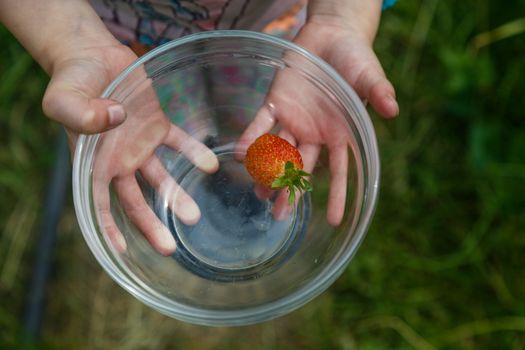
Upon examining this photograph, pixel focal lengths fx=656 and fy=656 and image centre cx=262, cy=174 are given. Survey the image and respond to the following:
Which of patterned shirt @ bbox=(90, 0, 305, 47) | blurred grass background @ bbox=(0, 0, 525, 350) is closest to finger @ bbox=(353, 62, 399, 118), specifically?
patterned shirt @ bbox=(90, 0, 305, 47)

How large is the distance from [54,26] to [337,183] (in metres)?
0.45

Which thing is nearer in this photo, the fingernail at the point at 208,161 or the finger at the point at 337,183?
the finger at the point at 337,183

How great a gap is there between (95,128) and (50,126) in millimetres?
716

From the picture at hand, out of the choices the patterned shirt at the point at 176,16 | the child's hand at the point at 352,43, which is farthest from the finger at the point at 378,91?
the patterned shirt at the point at 176,16

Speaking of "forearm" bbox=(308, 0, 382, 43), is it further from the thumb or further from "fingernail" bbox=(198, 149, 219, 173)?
the thumb

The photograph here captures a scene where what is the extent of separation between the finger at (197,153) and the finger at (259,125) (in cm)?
4

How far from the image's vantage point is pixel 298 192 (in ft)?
3.08

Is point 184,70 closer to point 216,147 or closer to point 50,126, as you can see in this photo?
point 216,147

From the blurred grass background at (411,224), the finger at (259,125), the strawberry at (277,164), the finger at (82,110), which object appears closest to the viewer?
the finger at (82,110)

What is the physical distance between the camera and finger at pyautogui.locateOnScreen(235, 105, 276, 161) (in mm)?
955

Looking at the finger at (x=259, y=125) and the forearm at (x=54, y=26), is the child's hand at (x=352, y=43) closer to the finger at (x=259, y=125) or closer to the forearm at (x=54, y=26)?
the finger at (x=259, y=125)

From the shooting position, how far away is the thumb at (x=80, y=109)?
752 mm

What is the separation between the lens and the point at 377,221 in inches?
52.4

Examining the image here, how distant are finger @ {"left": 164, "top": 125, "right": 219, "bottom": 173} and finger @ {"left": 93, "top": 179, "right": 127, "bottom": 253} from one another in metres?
0.13
